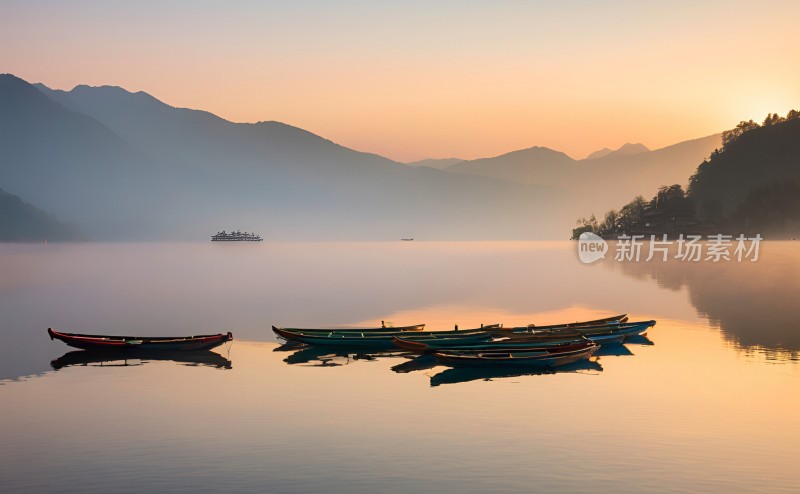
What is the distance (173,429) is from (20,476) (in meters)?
6.61

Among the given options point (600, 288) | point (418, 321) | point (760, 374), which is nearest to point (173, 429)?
point (760, 374)

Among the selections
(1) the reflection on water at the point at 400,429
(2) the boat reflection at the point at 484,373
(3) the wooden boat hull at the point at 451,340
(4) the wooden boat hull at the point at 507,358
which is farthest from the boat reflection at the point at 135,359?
(4) the wooden boat hull at the point at 507,358

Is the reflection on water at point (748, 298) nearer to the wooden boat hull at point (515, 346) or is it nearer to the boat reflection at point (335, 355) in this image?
the wooden boat hull at point (515, 346)

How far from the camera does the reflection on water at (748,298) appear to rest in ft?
186

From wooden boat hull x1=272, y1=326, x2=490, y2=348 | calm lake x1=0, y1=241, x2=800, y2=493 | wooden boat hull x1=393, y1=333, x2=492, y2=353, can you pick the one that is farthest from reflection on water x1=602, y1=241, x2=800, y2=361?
wooden boat hull x1=272, y1=326, x2=490, y2=348

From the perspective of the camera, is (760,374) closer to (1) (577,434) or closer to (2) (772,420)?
(2) (772,420)

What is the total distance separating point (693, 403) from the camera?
36000mm

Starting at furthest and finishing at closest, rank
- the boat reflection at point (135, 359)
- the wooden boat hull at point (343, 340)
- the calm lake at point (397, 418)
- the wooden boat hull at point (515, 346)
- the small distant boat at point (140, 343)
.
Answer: the small distant boat at point (140, 343) → the wooden boat hull at point (343, 340) → the boat reflection at point (135, 359) → the wooden boat hull at point (515, 346) → the calm lake at point (397, 418)

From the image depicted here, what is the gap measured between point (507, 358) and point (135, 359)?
73.9 ft

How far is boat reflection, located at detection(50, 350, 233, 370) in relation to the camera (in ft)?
155

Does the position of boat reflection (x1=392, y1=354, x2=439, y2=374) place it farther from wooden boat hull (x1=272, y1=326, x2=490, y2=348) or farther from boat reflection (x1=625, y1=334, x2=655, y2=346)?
boat reflection (x1=625, y1=334, x2=655, y2=346)

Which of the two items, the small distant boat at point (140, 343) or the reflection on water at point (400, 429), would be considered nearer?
the reflection on water at point (400, 429)

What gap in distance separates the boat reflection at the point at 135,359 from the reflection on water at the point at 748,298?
110ft

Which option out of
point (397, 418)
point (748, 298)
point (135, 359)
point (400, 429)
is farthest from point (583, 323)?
point (748, 298)
